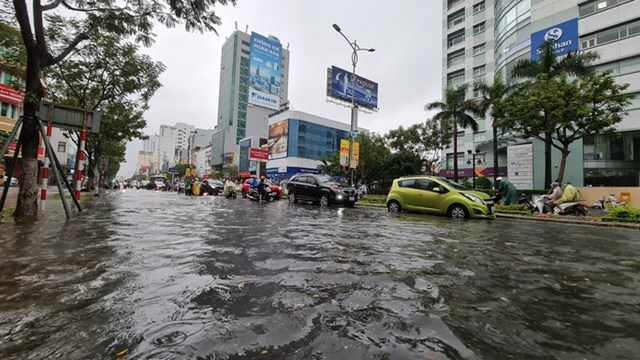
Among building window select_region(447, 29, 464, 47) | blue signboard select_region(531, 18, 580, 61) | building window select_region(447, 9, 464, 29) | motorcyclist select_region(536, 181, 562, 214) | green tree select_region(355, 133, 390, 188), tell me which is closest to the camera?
motorcyclist select_region(536, 181, 562, 214)

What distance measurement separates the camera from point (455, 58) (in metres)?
47.2

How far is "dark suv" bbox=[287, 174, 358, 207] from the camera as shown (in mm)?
16266

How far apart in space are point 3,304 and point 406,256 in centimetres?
439

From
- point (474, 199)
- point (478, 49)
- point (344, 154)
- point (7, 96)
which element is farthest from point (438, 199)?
point (7, 96)

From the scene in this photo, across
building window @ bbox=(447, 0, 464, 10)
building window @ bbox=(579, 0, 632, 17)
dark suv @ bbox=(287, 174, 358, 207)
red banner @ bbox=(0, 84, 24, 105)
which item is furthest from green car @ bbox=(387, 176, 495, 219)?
building window @ bbox=(447, 0, 464, 10)

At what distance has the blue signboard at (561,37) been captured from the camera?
28688 millimetres

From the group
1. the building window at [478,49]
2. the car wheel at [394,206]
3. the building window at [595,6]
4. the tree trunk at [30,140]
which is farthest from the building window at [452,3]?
the tree trunk at [30,140]

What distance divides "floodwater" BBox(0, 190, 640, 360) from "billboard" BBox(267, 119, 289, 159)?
6441cm

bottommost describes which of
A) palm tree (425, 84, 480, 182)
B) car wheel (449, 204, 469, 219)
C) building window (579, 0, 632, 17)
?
car wheel (449, 204, 469, 219)

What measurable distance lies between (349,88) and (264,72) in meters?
22.7

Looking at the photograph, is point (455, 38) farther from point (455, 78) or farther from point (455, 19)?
point (455, 78)

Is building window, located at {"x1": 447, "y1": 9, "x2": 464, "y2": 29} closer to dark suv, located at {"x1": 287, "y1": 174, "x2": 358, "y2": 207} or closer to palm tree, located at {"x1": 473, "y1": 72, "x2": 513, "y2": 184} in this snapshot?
palm tree, located at {"x1": 473, "y1": 72, "x2": 513, "y2": 184}

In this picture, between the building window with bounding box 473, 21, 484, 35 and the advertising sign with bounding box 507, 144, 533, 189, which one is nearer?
the advertising sign with bounding box 507, 144, 533, 189

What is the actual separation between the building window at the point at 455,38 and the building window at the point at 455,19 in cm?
141
